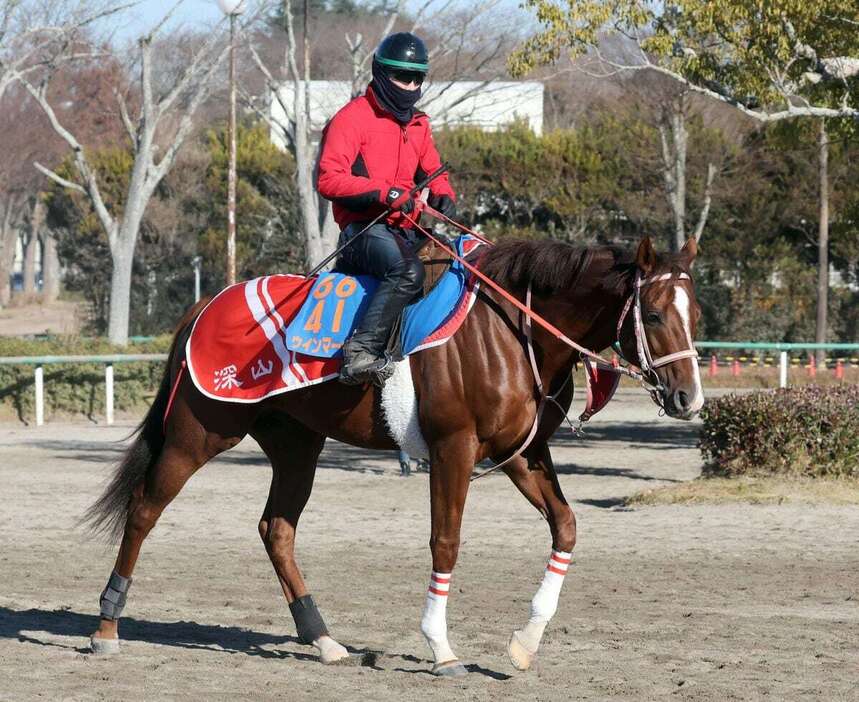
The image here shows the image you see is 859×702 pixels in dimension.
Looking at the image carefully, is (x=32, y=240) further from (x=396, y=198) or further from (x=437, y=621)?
(x=437, y=621)

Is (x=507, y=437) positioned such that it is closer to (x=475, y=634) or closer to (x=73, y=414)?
(x=475, y=634)

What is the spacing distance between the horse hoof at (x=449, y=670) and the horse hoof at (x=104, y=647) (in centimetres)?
156

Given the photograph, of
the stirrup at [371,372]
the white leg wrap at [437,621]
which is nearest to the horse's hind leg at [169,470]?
the stirrup at [371,372]

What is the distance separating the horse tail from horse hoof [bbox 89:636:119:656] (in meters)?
0.64

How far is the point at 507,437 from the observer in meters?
5.98

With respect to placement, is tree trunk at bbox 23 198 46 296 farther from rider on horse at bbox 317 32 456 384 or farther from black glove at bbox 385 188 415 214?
black glove at bbox 385 188 415 214

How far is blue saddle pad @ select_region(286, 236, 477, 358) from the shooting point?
6090 mm

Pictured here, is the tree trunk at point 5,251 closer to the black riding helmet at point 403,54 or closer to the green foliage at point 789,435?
the green foliage at point 789,435

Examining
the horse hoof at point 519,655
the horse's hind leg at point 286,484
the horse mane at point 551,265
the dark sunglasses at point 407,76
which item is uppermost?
the dark sunglasses at point 407,76

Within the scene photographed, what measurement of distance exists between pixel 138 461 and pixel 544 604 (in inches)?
85.3

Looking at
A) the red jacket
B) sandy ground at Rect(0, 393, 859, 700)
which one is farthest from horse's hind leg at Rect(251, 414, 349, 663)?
the red jacket

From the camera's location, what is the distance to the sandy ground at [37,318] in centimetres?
3956

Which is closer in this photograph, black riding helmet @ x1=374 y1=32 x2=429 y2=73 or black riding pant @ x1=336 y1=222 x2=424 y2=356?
black riding pant @ x1=336 y1=222 x2=424 y2=356

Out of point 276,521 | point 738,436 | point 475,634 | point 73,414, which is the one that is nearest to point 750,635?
point 475,634
